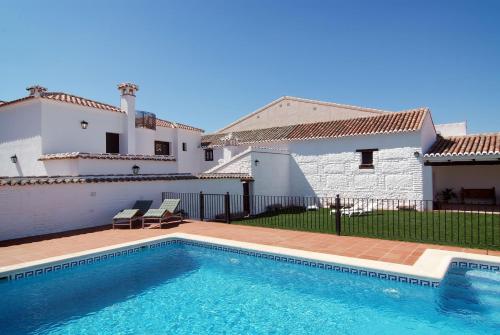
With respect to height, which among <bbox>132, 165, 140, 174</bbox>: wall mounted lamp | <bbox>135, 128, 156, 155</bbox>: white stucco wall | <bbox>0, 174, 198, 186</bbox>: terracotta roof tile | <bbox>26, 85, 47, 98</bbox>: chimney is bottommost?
<bbox>0, 174, 198, 186</bbox>: terracotta roof tile

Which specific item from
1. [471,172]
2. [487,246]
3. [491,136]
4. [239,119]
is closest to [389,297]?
[487,246]

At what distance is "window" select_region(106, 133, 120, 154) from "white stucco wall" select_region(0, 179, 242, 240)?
6094 mm

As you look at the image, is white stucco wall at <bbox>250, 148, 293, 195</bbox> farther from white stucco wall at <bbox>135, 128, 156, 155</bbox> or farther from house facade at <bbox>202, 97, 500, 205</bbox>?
white stucco wall at <bbox>135, 128, 156, 155</bbox>

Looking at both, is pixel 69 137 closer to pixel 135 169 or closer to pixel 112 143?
pixel 112 143

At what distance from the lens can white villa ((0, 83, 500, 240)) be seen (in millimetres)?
11727

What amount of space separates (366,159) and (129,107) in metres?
14.9

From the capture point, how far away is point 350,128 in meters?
18.9

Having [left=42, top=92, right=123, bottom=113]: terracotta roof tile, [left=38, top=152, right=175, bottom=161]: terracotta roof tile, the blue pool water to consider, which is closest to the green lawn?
the blue pool water

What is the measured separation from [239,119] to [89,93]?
16.0 m

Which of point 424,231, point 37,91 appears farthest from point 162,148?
point 424,231

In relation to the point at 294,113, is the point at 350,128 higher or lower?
lower

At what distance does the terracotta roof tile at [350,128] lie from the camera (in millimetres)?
16750

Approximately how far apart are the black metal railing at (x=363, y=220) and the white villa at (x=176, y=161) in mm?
781

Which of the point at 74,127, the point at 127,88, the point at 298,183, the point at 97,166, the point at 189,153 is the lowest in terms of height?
the point at 298,183
